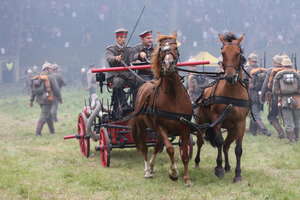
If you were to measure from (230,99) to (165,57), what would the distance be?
54.3 inches

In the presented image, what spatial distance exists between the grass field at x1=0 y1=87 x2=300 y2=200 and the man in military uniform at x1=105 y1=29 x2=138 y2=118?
4.11 feet

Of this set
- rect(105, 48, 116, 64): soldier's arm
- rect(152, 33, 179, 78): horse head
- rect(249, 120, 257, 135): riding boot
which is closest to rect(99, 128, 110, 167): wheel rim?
rect(105, 48, 116, 64): soldier's arm

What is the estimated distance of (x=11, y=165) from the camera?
976 centimetres

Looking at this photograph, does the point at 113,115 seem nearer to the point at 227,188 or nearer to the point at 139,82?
the point at 139,82

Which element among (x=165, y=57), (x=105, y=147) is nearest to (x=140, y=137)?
(x=105, y=147)

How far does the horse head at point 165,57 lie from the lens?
7176 millimetres

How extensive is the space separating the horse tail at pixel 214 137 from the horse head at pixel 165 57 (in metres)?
1.50

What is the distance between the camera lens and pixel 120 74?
31.5 ft

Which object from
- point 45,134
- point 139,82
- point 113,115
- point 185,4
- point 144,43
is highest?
point 185,4

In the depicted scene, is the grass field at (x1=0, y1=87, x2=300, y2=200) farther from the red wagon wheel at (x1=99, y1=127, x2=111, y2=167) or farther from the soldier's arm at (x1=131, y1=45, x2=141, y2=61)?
the soldier's arm at (x1=131, y1=45, x2=141, y2=61)

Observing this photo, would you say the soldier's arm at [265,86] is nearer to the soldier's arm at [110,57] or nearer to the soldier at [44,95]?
the soldier's arm at [110,57]

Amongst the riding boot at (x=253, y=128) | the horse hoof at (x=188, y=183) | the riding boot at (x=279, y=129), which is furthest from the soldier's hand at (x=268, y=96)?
the horse hoof at (x=188, y=183)

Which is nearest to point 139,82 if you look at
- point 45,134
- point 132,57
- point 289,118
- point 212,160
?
point 132,57

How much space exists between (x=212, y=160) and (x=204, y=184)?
2.23 metres
